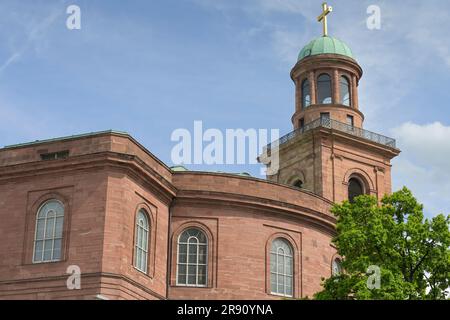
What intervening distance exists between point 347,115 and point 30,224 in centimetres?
2331

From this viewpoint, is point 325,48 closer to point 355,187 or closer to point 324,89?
point 324,89

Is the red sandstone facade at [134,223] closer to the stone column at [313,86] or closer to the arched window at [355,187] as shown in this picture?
the arched window at [355,187]

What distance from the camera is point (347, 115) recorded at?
4734 centimetres

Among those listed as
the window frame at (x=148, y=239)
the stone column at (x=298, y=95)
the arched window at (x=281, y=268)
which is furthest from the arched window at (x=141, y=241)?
the stone column at (x=298, y=95)

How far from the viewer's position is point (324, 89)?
158 ft

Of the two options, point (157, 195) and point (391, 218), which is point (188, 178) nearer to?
point (157, 195)

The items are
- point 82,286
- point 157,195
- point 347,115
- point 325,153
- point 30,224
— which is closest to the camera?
point 82,286

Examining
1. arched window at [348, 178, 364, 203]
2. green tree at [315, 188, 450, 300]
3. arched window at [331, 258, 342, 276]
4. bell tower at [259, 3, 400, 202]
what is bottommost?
green tree at [315, 188, 450, 300]

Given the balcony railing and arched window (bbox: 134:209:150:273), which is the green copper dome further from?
arched window (bbox: 134:209:150:273)

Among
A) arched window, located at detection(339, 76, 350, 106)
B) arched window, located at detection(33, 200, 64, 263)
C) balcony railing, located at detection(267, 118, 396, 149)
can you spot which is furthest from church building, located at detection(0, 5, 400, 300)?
arched window, located at detection(339, 76, 350, 106)

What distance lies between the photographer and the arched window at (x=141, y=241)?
30.9 metres

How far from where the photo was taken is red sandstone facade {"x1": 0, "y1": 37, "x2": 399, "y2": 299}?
95.8 ft

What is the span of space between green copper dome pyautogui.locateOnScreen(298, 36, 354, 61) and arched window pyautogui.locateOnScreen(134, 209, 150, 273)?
21.0m
